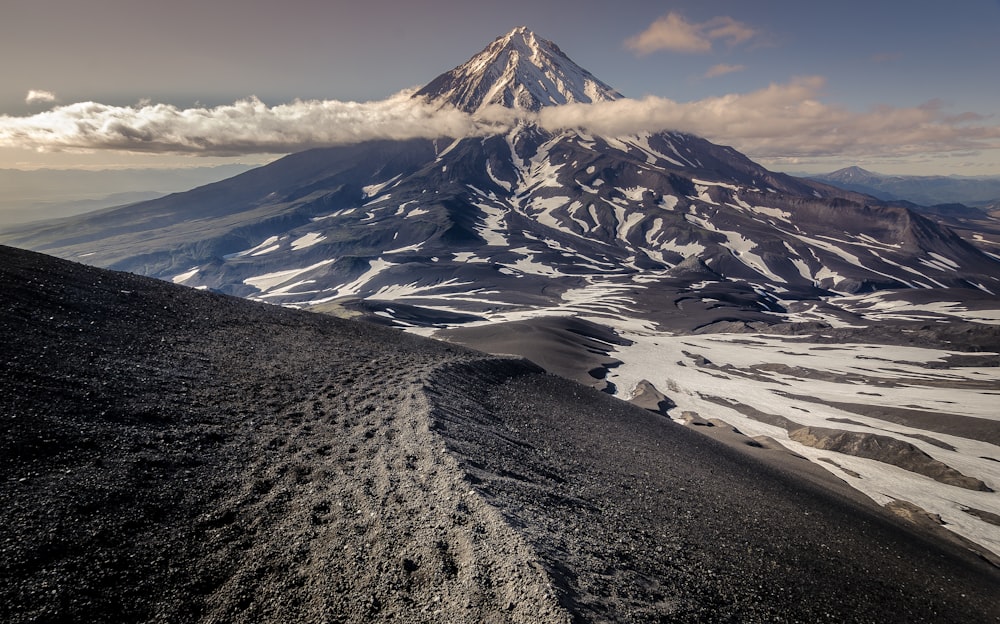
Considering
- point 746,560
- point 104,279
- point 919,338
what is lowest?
point 919,338

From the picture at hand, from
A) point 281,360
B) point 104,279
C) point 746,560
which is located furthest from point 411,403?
point 104,279

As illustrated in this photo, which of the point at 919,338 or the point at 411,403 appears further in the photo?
the point at 919,338

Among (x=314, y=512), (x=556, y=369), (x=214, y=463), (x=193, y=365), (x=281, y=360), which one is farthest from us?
(x=556, y=369)

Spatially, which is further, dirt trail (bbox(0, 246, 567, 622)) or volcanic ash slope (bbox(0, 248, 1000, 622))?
volcanic ash slope (bbox(0, 248, 1000, 622))

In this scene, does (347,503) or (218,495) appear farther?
(347,503)

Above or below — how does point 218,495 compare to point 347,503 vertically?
above

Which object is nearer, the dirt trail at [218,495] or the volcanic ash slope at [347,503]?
the dirt trail at [218,495]

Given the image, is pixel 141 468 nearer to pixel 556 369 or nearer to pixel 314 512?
pixel 314 512

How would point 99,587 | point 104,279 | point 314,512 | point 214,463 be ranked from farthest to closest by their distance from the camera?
point 104,279 → point 214,463 → point 314,512 → point 99,587
